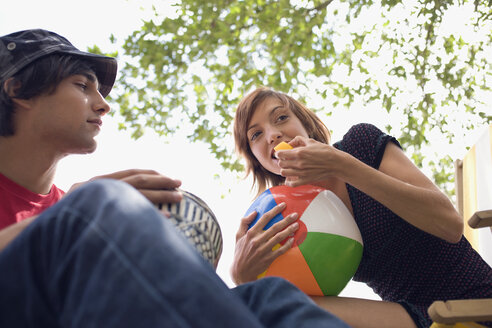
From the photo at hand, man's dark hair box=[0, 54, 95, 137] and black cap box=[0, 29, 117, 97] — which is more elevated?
black cap box=[0, 29, 117, 97]

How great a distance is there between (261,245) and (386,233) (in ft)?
1.76

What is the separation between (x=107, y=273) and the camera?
2.31 feet

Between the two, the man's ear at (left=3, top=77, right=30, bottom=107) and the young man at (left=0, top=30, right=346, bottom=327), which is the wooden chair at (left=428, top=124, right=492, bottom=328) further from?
the man's ear at (left=3, top=77, right=30, bottom=107)

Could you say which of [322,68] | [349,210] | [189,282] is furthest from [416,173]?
[322,68]

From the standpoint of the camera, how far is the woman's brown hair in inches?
91.4

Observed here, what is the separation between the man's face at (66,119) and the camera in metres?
1.75

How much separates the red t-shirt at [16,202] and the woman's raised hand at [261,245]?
0.82 meters

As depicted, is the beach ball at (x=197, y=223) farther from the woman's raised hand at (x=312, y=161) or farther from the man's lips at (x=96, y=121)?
the man's lips at (x=96, y=121)

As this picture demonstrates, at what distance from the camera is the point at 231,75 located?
17.4 feet

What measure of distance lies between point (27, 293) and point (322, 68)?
194 inches

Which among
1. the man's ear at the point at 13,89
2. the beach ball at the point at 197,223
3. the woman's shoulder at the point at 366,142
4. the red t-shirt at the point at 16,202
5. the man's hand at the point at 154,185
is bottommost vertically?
the red t-shirt at the point at 16,202

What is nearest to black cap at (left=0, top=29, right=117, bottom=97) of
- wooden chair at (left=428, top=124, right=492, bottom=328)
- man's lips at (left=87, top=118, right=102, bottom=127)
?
man's lips at (left=87, top=118, right=102, bottom=127)

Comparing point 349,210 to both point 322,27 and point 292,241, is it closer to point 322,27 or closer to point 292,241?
point 292,241

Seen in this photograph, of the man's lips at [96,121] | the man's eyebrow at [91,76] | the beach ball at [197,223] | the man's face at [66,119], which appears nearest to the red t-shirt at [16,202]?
the man's face at [66,119]
